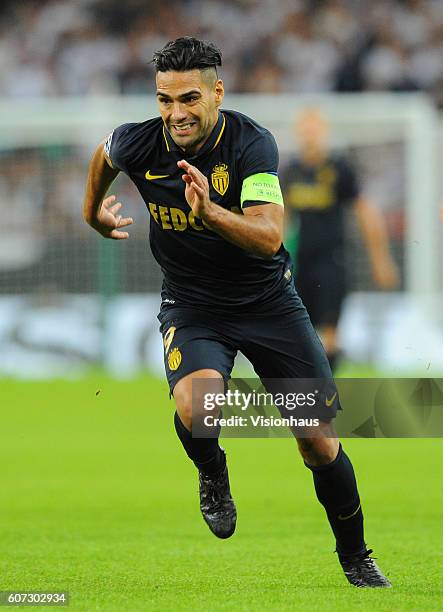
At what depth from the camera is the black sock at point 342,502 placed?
5.80 meters

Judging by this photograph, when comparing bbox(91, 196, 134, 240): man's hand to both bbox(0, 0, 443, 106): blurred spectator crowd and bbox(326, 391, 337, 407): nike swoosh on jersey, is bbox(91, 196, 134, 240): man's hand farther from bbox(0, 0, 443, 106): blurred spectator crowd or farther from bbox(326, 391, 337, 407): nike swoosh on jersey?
bbox(0, 0, 443, 106): blurred spectator crowd

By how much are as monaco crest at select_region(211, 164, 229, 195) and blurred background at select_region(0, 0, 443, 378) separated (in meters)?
8.58

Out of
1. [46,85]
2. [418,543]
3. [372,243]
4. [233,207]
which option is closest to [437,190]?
[372,243]

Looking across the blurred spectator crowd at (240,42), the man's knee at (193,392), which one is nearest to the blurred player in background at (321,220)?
the man's knee at (193,392)

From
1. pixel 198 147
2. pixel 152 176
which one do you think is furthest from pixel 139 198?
pixel 198 147

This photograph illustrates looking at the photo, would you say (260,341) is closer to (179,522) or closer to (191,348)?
(191,348)

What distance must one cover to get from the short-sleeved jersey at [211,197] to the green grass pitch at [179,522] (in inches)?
51.8

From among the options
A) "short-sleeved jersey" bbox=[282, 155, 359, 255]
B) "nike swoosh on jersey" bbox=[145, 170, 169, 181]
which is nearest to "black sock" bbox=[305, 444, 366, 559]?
"nike swoosh on jersey" bbox=[145, 170, 169, 181]

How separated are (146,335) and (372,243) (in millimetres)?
4006

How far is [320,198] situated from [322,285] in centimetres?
87

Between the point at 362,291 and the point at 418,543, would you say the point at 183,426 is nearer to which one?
the point at 418,543

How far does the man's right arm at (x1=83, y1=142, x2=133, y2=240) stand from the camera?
6203mm

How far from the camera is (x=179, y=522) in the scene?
7832mm

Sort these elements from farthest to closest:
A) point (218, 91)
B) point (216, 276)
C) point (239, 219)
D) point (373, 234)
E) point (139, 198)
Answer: point (139, 198) < point (373, 234) < point (216, 276) < point (218, 91) < point (239, 219)
